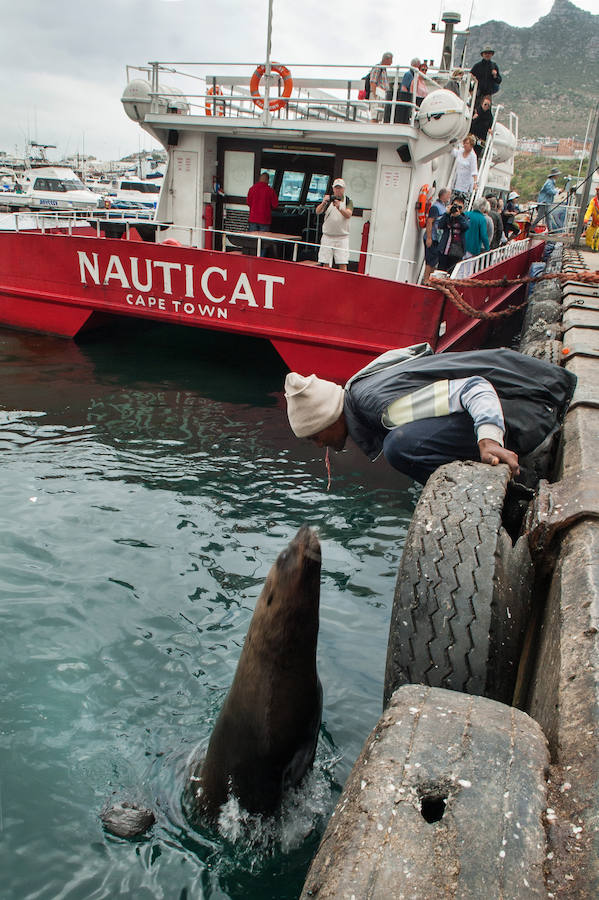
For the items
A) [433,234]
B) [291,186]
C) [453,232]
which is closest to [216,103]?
[291,186]

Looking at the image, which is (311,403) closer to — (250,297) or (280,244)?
(250,297)

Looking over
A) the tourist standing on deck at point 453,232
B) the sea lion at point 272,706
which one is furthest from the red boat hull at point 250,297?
the sea lion at point 272,706

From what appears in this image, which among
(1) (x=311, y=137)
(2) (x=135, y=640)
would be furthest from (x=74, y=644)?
(1) (x=311, y=137)

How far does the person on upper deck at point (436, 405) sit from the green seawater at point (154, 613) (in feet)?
4.09

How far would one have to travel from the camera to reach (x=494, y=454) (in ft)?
10.5

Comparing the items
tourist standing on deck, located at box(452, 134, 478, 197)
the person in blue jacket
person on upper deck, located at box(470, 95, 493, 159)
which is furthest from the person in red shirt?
person on upper deck, located at box(470, 95, 493, 159)

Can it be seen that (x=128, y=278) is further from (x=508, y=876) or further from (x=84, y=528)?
(x=508, y=876)

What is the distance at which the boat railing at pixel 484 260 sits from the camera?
8672 mm

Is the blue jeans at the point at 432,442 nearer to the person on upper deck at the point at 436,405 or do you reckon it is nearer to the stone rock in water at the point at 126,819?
the person on upper deck at the point at 436,405

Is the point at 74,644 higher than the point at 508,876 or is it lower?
lower

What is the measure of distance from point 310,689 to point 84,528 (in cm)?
294

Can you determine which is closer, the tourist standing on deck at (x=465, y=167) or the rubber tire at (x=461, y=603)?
the rubber tire at (x=461, y=603)

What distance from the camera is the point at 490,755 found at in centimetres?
162

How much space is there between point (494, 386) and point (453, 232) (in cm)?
672
